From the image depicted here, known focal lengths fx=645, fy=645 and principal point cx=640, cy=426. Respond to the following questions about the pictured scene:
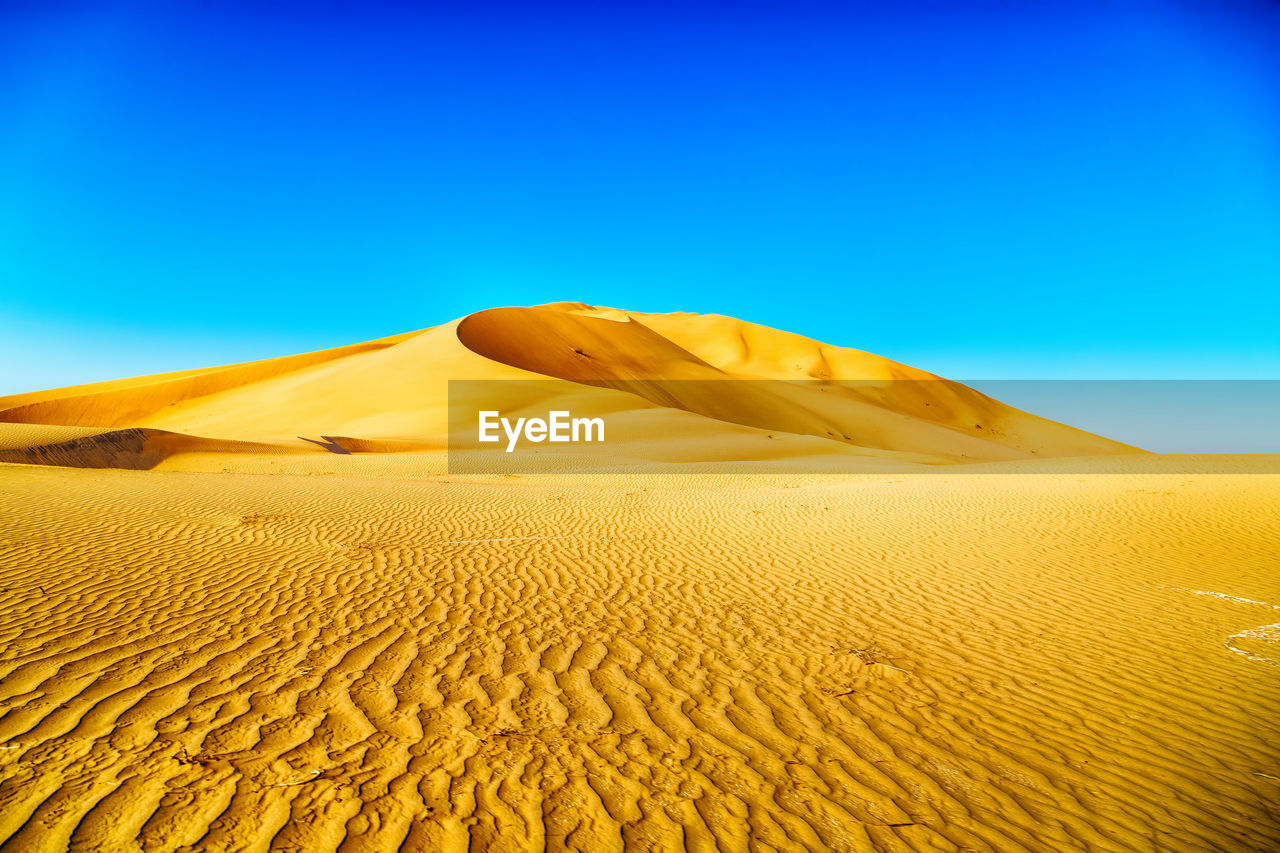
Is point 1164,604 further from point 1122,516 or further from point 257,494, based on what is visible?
point 257,494

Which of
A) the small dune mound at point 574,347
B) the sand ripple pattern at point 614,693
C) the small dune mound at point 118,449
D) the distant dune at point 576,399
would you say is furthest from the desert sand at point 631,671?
the small dune mound at point 574,347

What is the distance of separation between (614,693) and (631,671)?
493mm

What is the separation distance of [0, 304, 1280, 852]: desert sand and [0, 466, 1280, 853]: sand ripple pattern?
0.03 metres

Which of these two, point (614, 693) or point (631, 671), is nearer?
point (614, 693)

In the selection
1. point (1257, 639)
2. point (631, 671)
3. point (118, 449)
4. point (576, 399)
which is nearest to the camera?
point (631, 671)

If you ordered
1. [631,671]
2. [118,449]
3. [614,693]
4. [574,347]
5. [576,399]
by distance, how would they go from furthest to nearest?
[574,347] → [576,399] → [118,449] → [631,671] → [614,693]

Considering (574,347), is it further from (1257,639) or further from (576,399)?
(1257,639)

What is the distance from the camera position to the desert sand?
3389 mm

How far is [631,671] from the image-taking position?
18.0 ft

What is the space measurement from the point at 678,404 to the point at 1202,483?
41.5m

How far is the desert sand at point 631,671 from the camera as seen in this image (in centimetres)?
339

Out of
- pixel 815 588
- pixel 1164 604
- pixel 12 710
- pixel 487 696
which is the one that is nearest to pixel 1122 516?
pixel 1164 604

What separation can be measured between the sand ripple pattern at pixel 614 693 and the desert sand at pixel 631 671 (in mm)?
28

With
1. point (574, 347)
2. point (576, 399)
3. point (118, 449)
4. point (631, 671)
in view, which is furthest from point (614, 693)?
point (574, 347)
